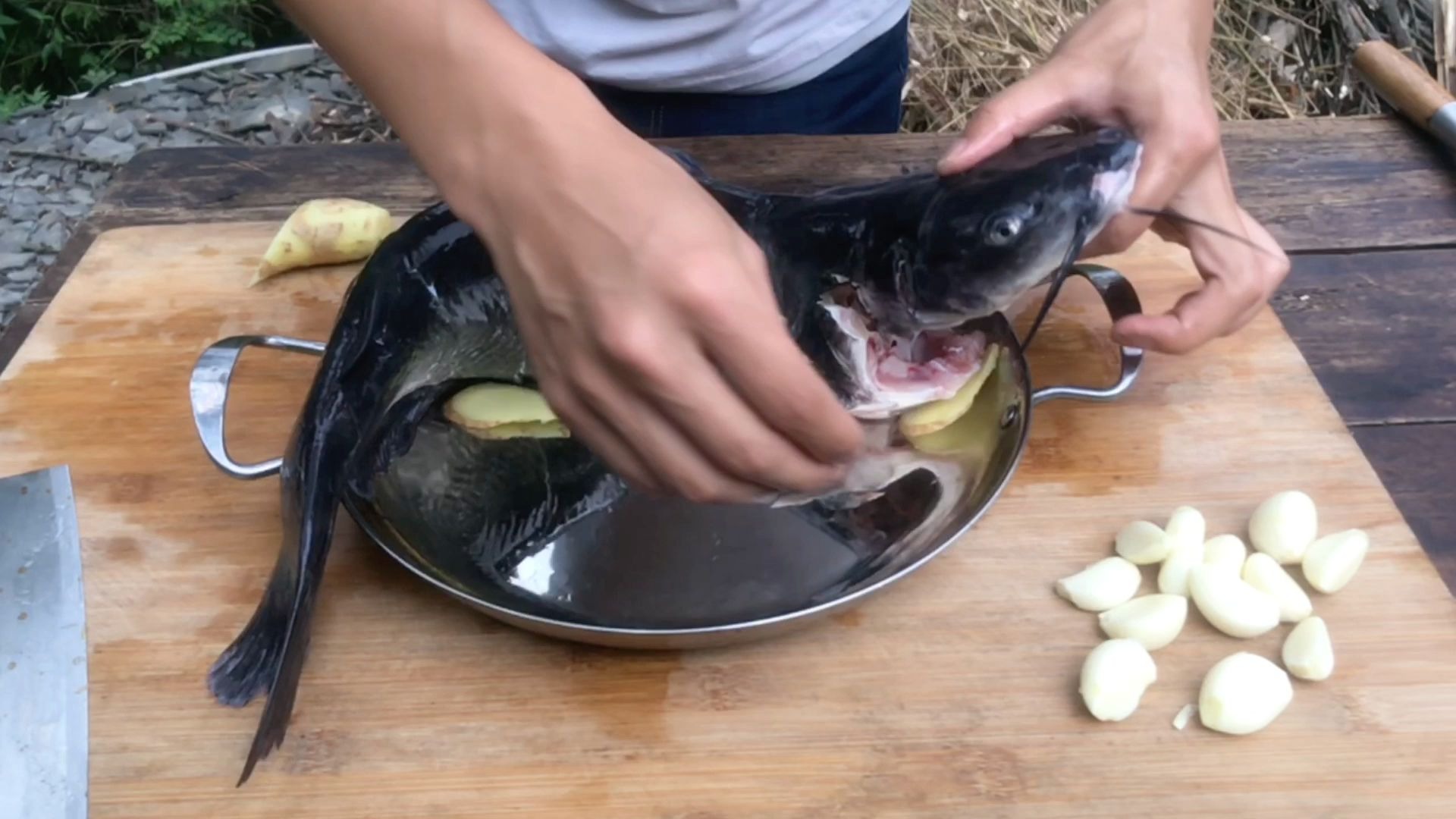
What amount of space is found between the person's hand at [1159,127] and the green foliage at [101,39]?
1945 millimetres

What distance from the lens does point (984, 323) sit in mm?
831

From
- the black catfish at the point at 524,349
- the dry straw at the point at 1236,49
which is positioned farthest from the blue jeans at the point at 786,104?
the dry straw at the point at 1236,49

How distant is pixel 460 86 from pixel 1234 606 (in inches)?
22.0

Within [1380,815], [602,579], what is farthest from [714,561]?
[1380,815]

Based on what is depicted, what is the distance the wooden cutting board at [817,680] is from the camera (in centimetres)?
66

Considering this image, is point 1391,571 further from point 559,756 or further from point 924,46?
point 924,46

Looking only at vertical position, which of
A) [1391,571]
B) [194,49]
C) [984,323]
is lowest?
[194,49]

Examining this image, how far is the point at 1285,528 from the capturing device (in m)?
0.78

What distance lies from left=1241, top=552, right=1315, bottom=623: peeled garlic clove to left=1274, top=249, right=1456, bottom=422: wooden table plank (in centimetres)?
23

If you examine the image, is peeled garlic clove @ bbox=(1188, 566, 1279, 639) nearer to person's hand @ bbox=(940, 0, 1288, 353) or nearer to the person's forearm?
person's hand @ bbox=(940, 0, 1288, 353)

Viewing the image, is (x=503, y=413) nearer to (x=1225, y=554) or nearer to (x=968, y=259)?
(x=968, y=259)

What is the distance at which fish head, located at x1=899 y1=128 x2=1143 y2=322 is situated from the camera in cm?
68

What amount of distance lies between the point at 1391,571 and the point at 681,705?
0.49m

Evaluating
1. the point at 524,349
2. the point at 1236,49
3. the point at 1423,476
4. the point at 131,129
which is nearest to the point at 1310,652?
the point at 1423,476
